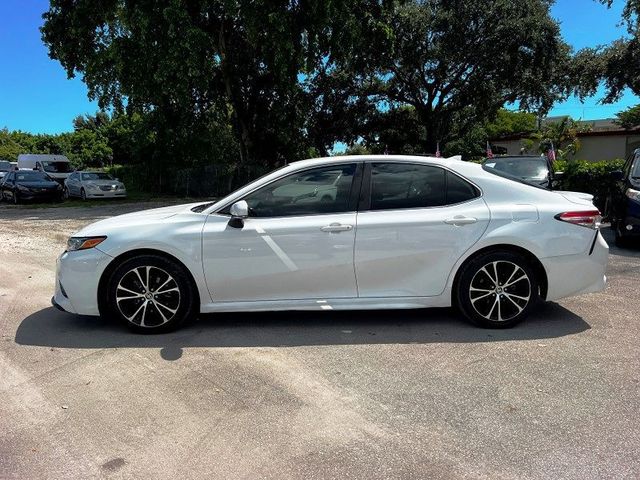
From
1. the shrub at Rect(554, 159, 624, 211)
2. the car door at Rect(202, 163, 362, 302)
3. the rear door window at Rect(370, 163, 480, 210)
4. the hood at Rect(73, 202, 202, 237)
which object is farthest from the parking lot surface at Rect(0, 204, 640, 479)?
the shrub at Rect(554, 159, 624, 211)

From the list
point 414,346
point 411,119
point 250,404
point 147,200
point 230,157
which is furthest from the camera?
point 411,119

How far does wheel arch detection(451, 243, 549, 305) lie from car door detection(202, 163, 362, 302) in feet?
3.08

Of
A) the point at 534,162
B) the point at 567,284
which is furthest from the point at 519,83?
the point at 567,284

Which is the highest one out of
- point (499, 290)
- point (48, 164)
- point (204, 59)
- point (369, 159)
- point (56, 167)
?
point (204, 59)

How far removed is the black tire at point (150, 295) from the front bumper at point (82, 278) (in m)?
0.13

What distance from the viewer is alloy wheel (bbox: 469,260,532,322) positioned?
496cm

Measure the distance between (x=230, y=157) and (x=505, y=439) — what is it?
31.5 metres

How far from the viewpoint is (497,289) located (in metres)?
4.98

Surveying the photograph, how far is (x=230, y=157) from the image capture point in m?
33.3

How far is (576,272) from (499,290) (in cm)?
74

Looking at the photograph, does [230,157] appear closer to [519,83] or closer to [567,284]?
[519,83]

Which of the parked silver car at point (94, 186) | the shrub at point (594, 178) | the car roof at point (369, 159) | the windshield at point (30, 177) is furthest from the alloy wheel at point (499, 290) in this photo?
the parked silver car at point (94, 186)

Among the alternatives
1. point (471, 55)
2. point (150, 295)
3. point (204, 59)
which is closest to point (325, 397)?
point (150, 295)

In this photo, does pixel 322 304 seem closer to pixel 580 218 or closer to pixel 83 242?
pixel 83 242
